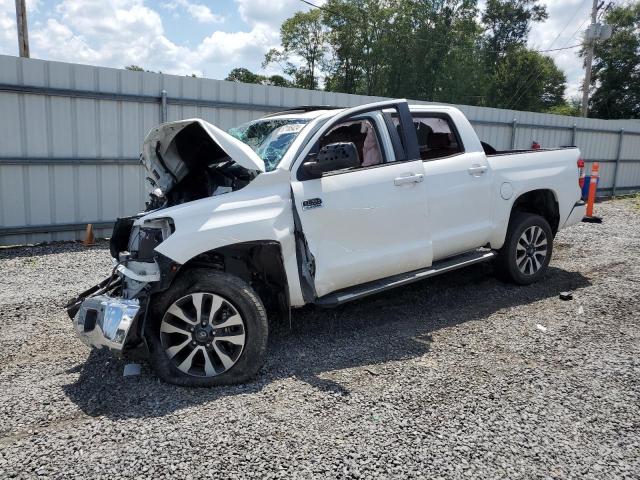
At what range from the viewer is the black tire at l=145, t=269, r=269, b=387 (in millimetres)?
3594

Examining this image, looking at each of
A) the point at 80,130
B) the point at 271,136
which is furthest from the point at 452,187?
the point at 80,130

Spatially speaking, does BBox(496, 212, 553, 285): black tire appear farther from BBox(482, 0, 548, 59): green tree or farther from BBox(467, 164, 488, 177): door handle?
BBox(482, 0, 548, 59): green tree

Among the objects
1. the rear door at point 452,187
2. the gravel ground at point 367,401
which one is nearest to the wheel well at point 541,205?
the rear door at point 452,187

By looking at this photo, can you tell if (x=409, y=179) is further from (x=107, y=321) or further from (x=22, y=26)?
(x=22, y=26)

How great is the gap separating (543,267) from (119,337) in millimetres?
4797

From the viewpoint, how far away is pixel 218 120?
32.1 ft

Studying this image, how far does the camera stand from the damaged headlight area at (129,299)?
339 cm

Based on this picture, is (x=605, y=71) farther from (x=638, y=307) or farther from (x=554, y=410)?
(x=554, y=410)

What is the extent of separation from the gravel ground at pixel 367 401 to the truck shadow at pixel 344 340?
0.02 metres

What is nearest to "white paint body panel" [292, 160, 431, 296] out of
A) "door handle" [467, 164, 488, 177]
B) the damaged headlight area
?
"door handle" [467, 164, 488, 177]

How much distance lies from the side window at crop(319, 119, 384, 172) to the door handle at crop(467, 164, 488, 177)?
3.63 feet

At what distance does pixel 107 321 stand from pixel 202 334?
63 centimetres

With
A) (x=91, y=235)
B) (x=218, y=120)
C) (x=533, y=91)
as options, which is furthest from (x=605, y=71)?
(x=91, y=235)

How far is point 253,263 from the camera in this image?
4039 millimetres
